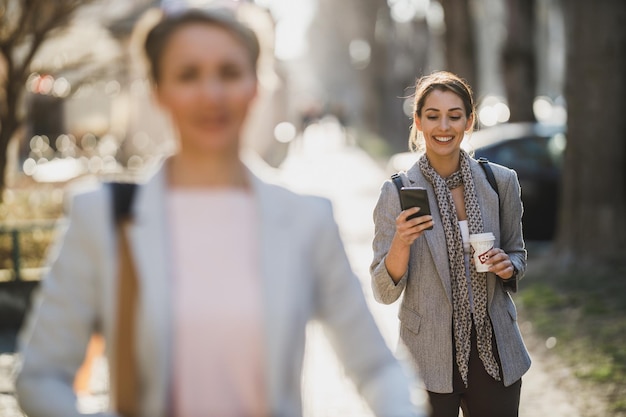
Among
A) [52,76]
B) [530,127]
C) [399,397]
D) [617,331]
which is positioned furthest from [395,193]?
[52,76]

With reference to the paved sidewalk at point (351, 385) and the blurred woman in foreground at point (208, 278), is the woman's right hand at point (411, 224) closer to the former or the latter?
the paved sidewalk at point (351, 385)

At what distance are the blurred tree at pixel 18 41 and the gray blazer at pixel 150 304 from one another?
480 inches

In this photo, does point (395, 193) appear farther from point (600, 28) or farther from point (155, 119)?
point (155, 119)

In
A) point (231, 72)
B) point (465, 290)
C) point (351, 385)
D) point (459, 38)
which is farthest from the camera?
point (459, 38)

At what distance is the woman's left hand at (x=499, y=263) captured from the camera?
377 centimetres

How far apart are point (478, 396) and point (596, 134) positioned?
8.09 meters

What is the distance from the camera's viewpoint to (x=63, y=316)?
1.99 meters

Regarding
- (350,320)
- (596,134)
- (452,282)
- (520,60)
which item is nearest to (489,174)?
(452,282)

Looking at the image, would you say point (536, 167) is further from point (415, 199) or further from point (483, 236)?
point (415, 199)

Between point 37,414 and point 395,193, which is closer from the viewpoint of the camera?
point 37,414

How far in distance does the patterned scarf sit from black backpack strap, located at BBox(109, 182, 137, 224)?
205 centimetres

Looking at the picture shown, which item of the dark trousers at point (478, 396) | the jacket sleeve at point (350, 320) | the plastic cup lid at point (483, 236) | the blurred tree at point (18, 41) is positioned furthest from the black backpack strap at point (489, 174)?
the blurred tree at point (18, 41)

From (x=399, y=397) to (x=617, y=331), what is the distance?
704 centimetres

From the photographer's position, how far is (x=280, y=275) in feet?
6.63
